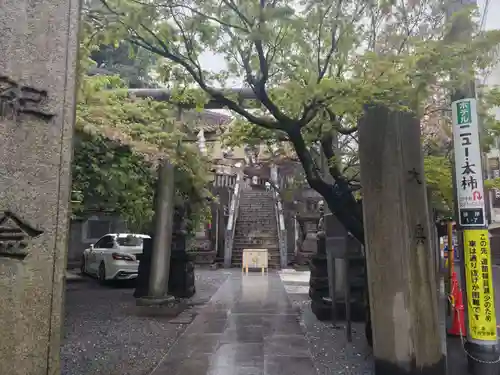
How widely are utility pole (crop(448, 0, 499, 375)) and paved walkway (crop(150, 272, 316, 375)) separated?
80.4 inches

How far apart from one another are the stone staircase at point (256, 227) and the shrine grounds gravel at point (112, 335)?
8.62 m

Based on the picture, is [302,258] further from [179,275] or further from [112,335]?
[112,335]

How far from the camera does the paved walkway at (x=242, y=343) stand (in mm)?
5242

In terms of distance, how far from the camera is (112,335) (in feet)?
22.6

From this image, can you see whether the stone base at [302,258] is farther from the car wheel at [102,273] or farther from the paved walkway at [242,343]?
the car wheel at [102,273]

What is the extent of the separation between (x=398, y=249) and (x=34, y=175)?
380 centimetres

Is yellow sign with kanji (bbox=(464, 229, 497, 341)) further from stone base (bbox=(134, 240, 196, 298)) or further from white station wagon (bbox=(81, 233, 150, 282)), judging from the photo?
white station wagon (bbox=(81, 233, 150, 282))

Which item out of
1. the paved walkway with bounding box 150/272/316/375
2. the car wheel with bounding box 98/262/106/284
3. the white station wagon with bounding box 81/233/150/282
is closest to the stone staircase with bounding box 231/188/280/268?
the white station wagon with bounding box 81/233/150/282

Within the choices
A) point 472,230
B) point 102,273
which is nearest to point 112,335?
point 472,230

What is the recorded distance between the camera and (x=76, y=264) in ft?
60.0

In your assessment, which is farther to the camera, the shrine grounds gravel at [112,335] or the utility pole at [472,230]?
the shrine grounds gravel at [112,335]

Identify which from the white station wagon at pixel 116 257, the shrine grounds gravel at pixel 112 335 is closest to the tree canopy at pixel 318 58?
the shrine grounds gravel at pixel 112 335

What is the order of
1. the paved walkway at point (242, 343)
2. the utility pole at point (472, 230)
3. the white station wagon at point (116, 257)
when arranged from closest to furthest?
the utility pole at point (472, 230) < the paved walkway at point (242, 343) < the white station wagon at point (116, 257)

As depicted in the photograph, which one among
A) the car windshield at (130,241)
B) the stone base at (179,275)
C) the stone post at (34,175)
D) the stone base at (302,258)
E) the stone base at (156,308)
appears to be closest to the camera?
the stone post at (34,175)
